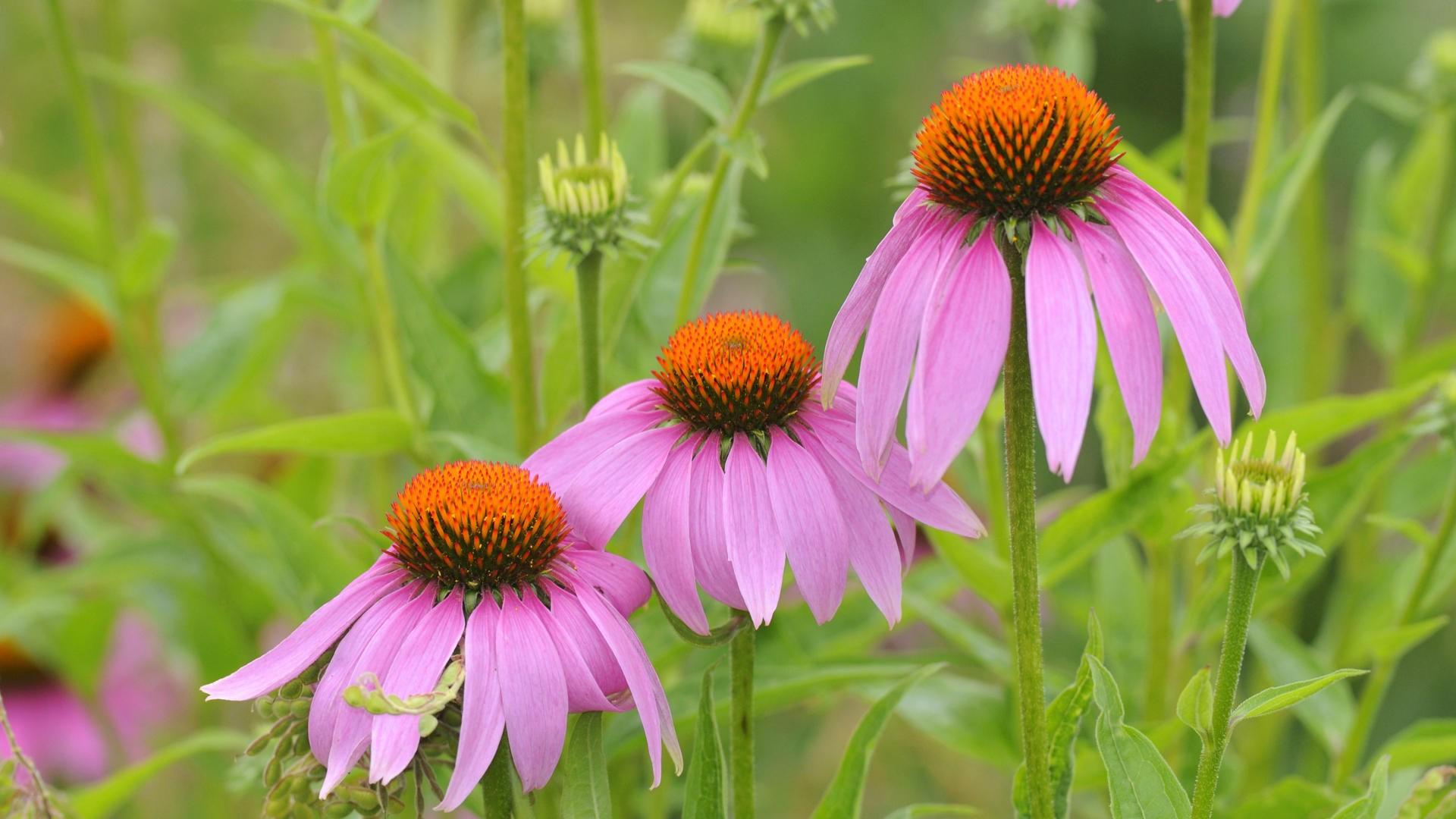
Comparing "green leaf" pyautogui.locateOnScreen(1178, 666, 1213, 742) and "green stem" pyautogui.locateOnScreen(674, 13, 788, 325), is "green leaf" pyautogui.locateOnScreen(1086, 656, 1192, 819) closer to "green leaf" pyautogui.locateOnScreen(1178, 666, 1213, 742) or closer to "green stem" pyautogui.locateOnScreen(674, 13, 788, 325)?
"green leaf" pyautogui.locateOnScreen(1178, 666, 1213, 742)

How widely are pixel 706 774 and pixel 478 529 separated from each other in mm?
135

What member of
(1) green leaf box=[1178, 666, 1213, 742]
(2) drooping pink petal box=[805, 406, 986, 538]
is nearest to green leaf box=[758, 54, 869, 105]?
(2) drooping pink petal box=[805, 406, 986, 538]

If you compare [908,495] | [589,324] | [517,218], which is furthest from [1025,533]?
[517,218]

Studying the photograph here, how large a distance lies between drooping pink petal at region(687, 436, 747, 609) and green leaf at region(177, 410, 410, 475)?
0.92 feet

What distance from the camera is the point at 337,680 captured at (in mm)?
465

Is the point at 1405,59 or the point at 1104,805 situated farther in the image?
the point at 1405,59

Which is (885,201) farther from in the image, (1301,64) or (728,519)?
(728,519)

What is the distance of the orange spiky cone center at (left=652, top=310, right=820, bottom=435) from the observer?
0.50 m

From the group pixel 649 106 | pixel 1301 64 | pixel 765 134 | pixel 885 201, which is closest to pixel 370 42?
pixel 649 106

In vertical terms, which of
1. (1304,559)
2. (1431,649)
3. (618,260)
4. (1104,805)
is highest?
(618,260)

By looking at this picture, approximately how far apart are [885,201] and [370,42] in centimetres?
151

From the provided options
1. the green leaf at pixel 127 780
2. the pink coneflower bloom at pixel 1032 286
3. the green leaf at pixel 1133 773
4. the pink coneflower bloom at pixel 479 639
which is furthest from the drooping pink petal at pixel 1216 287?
the green leaf at pixel 127 780

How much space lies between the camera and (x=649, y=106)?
0.95 meters

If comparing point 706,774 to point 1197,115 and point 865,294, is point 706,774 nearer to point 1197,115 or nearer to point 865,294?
point 865,294
